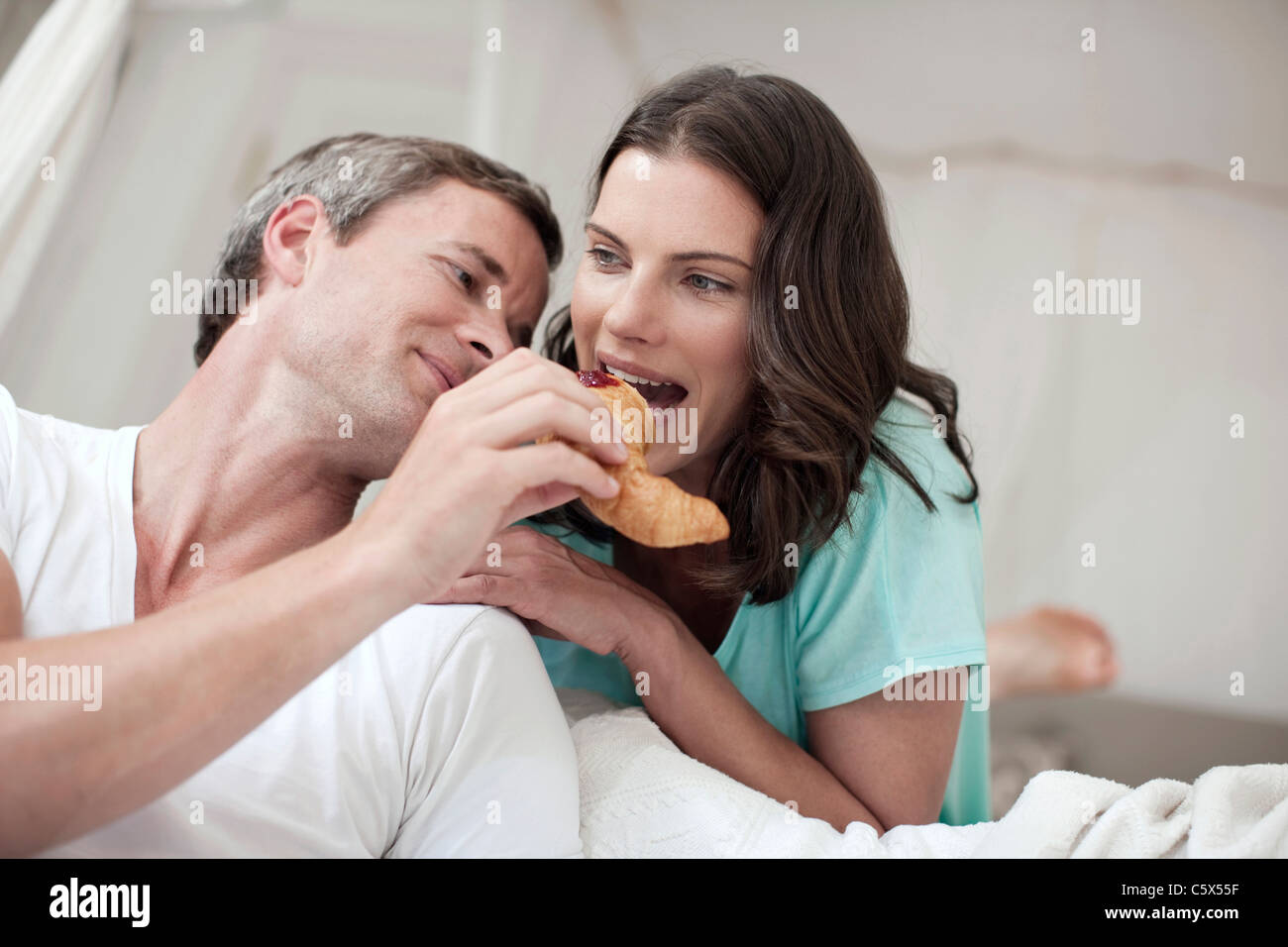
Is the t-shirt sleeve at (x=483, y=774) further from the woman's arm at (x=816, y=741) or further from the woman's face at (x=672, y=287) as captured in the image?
the woman's face at (x=672, y=287)

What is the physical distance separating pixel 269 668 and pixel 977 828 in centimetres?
91

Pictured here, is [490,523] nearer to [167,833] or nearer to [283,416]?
[167,833]

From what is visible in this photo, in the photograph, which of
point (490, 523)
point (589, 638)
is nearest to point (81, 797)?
point (490, 523)

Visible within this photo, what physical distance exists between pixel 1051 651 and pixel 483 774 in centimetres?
210

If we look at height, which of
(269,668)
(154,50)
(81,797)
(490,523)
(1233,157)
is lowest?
(81,797)

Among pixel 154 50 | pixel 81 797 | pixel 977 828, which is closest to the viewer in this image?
pixel 81 797

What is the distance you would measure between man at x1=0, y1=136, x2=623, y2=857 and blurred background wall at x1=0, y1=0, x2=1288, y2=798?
2.87 ft

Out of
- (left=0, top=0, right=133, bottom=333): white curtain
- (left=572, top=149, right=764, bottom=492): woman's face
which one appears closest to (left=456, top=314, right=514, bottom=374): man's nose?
(left=572, top=149, right=764, bottom=492): woman's face

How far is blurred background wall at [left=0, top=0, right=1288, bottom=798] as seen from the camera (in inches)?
98.6

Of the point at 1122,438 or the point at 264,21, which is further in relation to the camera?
the point at 1122,438

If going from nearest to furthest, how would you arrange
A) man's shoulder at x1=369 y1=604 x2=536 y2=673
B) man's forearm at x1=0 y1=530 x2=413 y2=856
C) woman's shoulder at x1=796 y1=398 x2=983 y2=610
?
man's forearm at x1=0 y1=530 x2=413 y2=856 → man's shoulder at x1=369 y1=604 x2=536 y2=673 → woman's shoulder at x1=796 y1=398 x2=983 y2=610

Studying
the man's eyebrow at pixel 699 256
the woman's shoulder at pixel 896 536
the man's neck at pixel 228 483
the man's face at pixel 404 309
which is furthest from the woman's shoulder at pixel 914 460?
the man's neck at pixel 228 483

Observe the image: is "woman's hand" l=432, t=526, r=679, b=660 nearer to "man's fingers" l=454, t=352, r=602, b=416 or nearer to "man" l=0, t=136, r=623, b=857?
"man" l=0, t=136, r=623, b=857

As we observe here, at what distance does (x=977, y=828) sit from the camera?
4.24 feet
